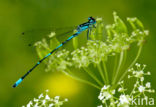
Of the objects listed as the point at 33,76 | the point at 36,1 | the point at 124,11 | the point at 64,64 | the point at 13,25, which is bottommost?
the point at 64,64

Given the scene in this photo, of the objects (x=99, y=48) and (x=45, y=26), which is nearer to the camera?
(x=99, y=48)

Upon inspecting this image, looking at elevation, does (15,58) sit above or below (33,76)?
above

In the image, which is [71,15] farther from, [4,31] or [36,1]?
[4,31]

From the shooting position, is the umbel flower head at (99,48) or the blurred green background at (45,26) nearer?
the umbel flower head at (99,48)

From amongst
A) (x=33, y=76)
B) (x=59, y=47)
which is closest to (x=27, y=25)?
(x=33, y=76)

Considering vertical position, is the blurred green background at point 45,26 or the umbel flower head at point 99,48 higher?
the blurred green background at point 45,26

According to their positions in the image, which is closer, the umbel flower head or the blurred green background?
the umbel flower head

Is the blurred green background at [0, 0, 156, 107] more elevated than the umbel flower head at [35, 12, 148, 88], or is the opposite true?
the blurred green background at [0, 0, 156, 107]

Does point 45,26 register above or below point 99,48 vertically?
above
